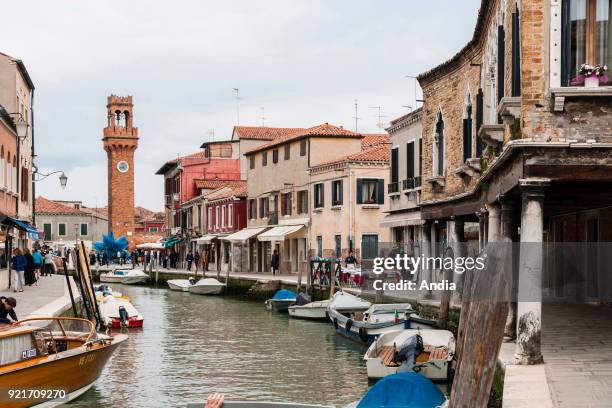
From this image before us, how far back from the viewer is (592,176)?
12758mm

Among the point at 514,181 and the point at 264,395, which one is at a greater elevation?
the point at 514,181

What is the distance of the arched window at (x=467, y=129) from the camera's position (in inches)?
859

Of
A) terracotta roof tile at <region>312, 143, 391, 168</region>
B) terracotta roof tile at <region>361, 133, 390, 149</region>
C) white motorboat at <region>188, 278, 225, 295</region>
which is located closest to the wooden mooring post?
terracotta roof tile at <region>312, 143, 391, 168</region>

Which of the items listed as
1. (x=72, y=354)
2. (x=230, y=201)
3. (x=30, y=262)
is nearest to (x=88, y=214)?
(x=230, y=201)

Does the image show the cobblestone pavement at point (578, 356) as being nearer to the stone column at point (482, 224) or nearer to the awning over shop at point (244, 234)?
the stone column at point (482, 224)

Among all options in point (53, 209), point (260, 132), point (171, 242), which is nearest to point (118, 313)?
point (260, 132)

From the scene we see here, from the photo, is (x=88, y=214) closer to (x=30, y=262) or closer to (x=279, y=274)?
(x=279, y=274)

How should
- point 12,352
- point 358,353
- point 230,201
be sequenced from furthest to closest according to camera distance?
point 230,201, point 358,353, point 12,352

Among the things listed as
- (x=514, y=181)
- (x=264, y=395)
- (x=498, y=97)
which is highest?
(x=498, y=97)

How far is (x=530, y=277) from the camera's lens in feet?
41.4

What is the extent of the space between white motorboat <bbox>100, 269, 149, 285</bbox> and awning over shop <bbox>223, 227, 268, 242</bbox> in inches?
215

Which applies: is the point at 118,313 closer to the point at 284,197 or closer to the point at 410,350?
the point at 410,350

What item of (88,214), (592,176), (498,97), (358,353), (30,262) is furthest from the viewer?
(88,214)

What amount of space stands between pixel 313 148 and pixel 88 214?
6085 centimetres
